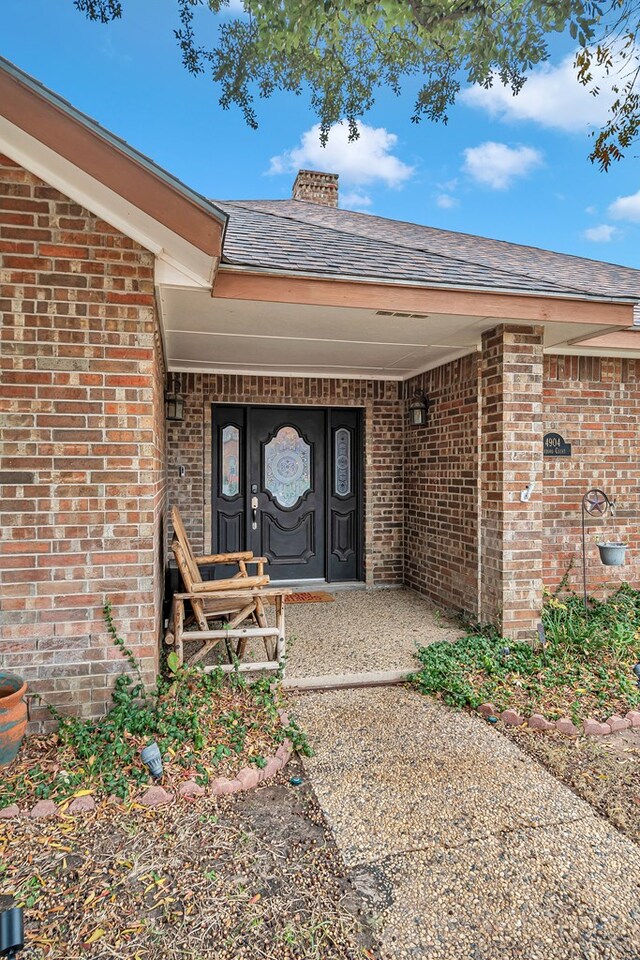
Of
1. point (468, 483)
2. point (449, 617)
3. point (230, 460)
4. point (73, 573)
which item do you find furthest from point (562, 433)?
point (73, 573)

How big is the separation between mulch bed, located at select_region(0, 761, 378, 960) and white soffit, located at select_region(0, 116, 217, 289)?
2.80 metres

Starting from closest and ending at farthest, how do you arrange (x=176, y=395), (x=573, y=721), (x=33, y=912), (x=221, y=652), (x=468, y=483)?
(x=33, y=912) → (x=573, y=721) → (x=221, y=652) → (x=468, y=483) → (x=176, y=395)

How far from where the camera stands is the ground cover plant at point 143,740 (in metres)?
2.52

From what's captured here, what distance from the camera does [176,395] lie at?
5.99 meters

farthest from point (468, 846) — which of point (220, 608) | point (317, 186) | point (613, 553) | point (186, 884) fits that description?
point (317, 186)

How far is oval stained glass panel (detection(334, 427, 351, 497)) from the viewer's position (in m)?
6.70

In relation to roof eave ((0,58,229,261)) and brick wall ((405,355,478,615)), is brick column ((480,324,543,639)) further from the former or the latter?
roof eave ((0,58,229,261))

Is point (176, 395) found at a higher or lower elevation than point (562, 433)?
higher

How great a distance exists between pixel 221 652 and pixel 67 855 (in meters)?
2.07

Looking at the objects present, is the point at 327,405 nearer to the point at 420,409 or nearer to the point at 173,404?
the point at 420,409

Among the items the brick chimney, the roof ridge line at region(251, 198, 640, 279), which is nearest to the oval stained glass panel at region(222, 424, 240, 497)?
the roof ridge line at region(251, 198, 640, 279)

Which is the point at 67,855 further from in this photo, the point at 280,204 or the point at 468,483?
the point at 280,204

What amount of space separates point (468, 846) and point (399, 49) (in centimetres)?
798

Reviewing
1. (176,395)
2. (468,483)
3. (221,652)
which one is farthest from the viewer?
(176,395)
